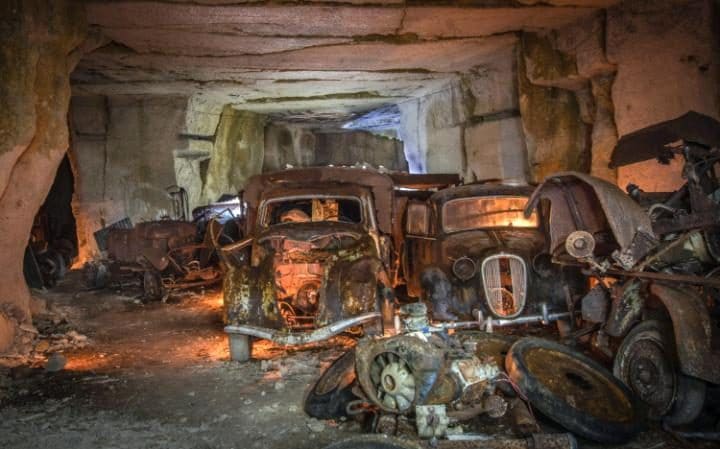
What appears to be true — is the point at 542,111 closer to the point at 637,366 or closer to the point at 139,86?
the point at 637,366

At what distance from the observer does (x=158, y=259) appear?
31.3 ft

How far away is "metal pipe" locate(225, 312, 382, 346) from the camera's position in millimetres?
5473

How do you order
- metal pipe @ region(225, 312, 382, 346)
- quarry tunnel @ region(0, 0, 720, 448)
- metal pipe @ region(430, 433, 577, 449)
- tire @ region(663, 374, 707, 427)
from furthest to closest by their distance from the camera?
1. metal pipe @ region(225, 312, 382, 346)
2. quarry tunnel @ region(0, 0, 720, 448)
3. tire @ region(663, 374, 707, 427)
4. metal pipe @ region(430, 433, 577, 449)

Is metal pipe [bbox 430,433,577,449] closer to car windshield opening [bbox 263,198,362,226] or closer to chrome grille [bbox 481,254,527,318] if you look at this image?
chrome grille [bbox 481,254,527,318]

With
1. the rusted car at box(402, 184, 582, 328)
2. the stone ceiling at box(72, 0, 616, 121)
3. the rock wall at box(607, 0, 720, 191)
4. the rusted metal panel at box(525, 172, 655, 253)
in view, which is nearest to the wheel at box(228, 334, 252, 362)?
the rusted car at box(402, 184, 582, 328)

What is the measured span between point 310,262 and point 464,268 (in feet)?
5.88

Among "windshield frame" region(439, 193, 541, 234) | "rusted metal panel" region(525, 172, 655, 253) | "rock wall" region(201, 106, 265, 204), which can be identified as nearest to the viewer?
"rusted metal panel" region(525, 172, 655, 253)

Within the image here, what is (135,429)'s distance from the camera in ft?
13.7

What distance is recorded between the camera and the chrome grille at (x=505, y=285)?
6125 mm

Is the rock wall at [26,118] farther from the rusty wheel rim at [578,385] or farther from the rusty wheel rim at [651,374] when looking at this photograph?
the rusty wheel rim at [651,374]

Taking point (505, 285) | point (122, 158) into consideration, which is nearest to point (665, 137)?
point (505, 285)

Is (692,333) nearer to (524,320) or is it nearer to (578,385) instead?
(578,385)

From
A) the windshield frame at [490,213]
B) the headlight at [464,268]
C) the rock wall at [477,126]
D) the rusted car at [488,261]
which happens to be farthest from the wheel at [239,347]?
the rock wall at [477,126]

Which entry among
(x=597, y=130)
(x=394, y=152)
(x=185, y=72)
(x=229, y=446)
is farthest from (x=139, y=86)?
(x=394, y=152)
